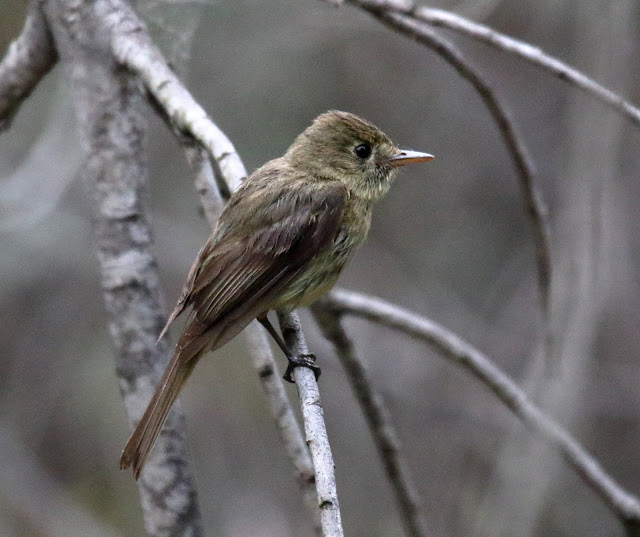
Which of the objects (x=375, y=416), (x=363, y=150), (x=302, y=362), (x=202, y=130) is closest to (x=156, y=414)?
(x=302, y=362)

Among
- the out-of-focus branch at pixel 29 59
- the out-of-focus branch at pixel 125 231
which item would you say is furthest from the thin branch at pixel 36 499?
the out-of-focus branch at pixel 29 59

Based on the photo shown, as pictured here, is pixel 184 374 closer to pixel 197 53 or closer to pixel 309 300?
pixel 309 300

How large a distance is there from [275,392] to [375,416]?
994 mm

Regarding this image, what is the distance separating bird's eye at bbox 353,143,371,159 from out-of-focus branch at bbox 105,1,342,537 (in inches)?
41.2

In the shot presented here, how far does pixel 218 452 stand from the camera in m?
6.24

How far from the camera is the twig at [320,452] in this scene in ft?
6.89

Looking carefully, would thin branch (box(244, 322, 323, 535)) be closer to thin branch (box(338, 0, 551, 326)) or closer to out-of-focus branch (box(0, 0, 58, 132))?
thin branch (box(338, 0, 551, 326))

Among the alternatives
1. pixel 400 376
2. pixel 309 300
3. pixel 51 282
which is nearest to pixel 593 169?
pixel 400 376

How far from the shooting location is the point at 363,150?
4238mm

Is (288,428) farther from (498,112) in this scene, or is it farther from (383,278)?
(383,278)

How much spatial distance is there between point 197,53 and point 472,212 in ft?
8.21

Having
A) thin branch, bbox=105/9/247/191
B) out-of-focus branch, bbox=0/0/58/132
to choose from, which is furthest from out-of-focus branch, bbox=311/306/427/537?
out-of-focus branch, bbox=0/0/58/132

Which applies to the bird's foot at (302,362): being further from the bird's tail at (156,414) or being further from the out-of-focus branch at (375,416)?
the out-of-focus branch at (375,416)

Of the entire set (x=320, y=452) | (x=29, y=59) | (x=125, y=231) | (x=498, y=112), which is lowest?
(x=320, y=452)
